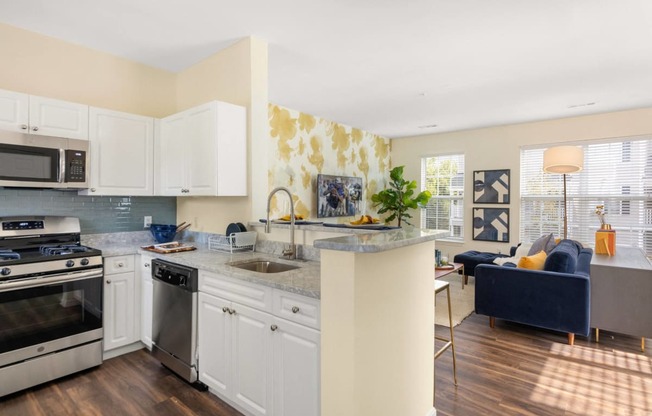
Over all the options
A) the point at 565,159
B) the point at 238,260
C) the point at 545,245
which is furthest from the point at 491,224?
the point at 238,260

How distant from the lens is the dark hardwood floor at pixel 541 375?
224cm

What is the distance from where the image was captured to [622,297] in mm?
3178

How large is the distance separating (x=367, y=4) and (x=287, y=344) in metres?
2.26

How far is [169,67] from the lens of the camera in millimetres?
3527

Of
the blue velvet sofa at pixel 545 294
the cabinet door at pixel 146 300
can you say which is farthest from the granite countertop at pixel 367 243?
the blue velvet sofa at pixel 545 294

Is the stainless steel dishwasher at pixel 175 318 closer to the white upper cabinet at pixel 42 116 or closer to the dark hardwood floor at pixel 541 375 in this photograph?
the white upper cabinet at pixel 42 116

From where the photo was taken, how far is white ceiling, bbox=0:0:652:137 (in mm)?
2455

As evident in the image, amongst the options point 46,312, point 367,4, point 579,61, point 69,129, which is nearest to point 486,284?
point 579,61

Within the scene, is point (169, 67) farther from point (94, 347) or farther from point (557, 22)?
point (557, 22)

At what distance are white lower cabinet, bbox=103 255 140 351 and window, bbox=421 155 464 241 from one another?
5464 millimetres

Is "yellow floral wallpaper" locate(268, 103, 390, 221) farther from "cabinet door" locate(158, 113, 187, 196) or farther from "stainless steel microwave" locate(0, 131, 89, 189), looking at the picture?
"stainless steel microwave" locate(0, 131, 89, 189)

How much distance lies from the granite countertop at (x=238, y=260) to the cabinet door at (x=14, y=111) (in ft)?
3.56

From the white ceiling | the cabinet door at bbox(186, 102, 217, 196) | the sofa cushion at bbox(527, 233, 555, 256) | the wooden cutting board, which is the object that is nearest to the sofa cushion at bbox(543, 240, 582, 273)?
the sofa cushion at bbox(527, 233, 555, 256)

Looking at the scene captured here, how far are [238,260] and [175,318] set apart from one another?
0.61 m
